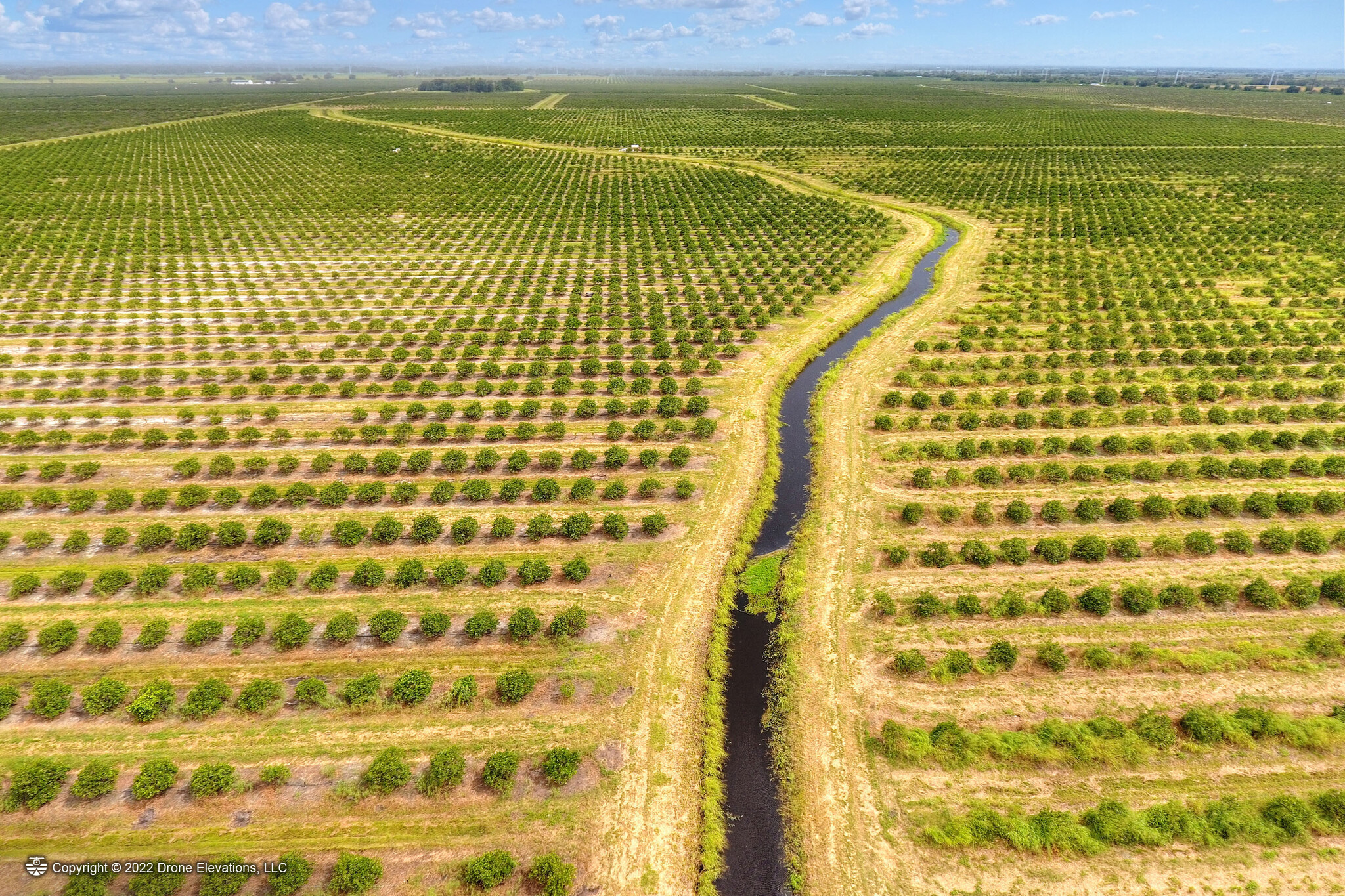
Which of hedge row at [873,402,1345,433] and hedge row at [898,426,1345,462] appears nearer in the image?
hedge row at [898,426,1345,462]

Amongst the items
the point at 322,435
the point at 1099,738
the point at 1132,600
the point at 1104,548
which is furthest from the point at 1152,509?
the point at 322,435

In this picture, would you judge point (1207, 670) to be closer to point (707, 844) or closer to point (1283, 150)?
point (707, 844)

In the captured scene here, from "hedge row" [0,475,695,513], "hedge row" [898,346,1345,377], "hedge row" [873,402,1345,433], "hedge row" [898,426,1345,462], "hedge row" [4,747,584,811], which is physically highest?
"hedge row" [898,346,1345,377]

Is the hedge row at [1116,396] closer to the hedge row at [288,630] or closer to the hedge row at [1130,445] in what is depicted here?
the hedge row at [1130,445]

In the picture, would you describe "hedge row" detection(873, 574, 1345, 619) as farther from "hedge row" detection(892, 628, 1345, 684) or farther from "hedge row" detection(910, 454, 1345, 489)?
"hedge row" detection(910, 454, 1345, 489)

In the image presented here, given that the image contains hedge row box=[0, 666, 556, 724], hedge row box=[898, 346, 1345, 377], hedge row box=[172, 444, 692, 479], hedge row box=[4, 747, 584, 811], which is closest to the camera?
hedge row box=[4, 747, 584, 811]

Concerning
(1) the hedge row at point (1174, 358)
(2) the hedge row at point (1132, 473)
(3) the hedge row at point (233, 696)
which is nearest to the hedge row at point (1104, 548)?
(2) the hedge row at point (1132, 473)

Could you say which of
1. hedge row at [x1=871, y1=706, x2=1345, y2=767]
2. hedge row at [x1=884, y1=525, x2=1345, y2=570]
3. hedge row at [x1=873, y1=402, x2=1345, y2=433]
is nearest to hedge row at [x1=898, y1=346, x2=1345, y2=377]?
hedge row at [x1=873, y1=402, x2=1345, y2=433]

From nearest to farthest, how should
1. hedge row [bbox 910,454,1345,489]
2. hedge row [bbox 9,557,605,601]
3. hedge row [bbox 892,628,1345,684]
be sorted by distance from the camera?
hedge row [bbox 892,628,1345,684], hedge row [bbox 9,557,605,601], hedge row [bbox 910,454,1345,489]
